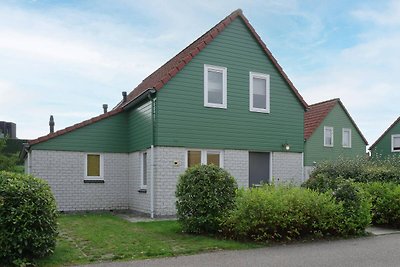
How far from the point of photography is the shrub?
10.5 metres

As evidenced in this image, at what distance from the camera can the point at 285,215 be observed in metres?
10.7

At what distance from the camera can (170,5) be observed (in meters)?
12.6

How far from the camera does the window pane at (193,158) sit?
1645 centimetres

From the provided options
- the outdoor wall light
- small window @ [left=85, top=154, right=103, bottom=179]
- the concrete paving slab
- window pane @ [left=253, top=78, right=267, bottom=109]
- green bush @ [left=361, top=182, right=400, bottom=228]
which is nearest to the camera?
the concrete paving slab

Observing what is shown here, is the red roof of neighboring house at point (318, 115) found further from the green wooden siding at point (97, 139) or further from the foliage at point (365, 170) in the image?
the green wooden siding at point (97, 139)

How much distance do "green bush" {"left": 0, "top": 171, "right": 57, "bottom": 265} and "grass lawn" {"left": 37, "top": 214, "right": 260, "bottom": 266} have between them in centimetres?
38

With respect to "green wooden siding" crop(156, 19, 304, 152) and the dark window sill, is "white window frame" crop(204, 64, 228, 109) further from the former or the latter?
the dark window sill

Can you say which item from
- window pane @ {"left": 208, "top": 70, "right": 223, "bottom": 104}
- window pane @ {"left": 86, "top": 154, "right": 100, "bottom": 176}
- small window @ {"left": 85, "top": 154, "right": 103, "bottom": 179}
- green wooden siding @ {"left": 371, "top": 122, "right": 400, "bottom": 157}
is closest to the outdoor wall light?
window pane @ {"left": 208, "top": 70, "right": 223, "bottom": 104}

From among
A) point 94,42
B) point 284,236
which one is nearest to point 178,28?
point 94,42

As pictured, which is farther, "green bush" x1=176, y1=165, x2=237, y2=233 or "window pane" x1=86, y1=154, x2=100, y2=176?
"window pane" x1=86, y1=154, x2=100, y2=176

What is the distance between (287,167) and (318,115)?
14996 mm

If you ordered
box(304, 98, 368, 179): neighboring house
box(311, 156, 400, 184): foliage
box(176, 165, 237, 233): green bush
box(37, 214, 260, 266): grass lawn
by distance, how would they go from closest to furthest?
box(37, 214, 260, 266): grass lawn < box(176, 165, 237, 233): green bush < box(311, 156, 400, 184): foliage < box(304, 98, 368, 179): neighboring house

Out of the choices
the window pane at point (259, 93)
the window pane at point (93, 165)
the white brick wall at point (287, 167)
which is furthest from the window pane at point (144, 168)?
the white brick wall at point (287, 167)

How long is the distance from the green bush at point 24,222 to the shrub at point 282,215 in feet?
14.4
